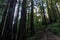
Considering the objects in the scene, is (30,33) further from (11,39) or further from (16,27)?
(11,39)

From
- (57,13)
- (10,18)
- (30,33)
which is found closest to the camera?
(10,18)

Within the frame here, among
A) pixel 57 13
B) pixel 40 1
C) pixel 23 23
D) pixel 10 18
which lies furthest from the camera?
pixel 57 13

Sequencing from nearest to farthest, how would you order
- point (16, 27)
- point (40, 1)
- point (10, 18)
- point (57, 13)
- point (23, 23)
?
point (10, 18) → point (23, 23) → point (16, 27) → point (40, 1) → point (57, 13)

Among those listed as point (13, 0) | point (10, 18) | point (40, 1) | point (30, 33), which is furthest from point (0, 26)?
point (40, 1)

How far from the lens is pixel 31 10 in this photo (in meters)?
12.0

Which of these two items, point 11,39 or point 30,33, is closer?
point 11,39

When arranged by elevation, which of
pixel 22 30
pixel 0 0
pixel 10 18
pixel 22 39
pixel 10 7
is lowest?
pixel 22 39

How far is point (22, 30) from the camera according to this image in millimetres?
7969

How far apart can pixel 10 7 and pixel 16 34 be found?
1918mm

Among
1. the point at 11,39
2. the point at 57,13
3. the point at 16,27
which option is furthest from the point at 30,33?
the point at 57,13

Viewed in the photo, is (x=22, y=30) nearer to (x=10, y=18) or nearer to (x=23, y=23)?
(x=23, y=23)

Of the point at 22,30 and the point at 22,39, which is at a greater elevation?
the point at 22,30

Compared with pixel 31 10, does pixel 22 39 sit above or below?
below

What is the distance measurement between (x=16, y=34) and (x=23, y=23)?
945 mm
